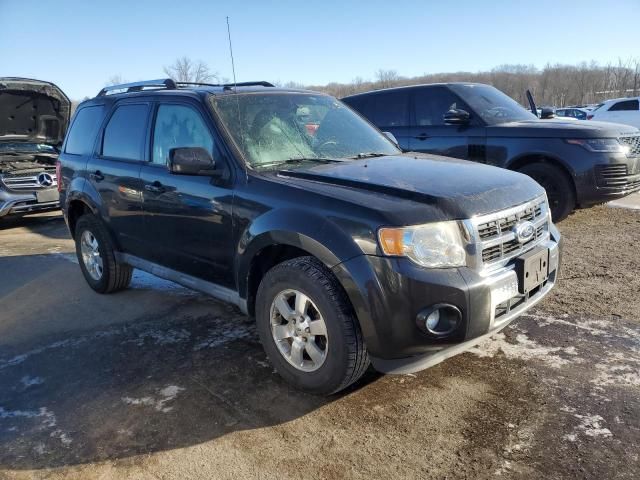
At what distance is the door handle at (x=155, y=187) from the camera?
12.6 feet

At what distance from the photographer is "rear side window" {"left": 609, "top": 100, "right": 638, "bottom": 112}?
17.5 metres

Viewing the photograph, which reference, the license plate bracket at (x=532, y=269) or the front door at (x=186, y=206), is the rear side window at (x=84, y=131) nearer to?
the front door at (x=186, y=206)

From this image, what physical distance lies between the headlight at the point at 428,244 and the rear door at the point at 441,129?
463 centimetres

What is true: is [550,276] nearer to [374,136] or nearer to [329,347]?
[329,347]

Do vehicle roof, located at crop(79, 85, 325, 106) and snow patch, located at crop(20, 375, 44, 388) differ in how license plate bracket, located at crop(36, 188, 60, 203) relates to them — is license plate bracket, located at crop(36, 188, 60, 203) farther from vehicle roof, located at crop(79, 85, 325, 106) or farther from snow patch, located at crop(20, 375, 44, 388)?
snow patch, located at crop(20, 375, 44, 388)

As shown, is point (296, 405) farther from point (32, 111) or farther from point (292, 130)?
point (32, 111)

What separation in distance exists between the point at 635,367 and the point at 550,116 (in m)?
5.48

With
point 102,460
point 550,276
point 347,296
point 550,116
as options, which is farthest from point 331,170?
point 550,116

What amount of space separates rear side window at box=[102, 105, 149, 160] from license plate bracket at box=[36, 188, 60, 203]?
4844 millimetres

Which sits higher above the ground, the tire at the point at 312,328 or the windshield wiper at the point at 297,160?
the windshield wiper at the point at 297,160

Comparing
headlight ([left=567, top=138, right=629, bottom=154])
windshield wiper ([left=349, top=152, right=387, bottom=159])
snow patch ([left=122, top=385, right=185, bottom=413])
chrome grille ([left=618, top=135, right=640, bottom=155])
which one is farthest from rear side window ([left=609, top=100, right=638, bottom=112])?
snow patch ([left=122, top=385, right=185, bottom=413])

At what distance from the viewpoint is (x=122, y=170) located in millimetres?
4293

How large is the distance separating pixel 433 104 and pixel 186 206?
489 cm

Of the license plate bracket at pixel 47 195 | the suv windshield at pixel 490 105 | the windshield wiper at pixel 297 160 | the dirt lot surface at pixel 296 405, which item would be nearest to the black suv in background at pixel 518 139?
the suv windshield at pixel 490 105
